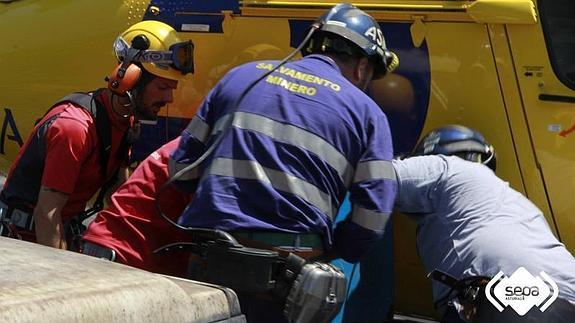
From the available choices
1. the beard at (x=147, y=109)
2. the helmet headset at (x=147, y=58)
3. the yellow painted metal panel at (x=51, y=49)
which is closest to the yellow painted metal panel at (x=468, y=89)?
the helmet headset at (x=147, y=58)

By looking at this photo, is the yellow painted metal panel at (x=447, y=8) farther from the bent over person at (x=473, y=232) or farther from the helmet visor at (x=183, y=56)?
the bent over person at (x=473, y=232)

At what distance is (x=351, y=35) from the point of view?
10.0 feet

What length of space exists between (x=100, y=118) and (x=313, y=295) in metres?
1.61

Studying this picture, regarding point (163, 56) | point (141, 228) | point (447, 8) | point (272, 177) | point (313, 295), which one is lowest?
point (313, 295)

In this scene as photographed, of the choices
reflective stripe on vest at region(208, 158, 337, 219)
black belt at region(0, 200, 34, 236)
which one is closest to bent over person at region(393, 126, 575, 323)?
reflective stripe on vest at region(208, 158, 337, 219)

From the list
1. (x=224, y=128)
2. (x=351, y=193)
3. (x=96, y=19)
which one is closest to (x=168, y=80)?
(x=96, y=19)

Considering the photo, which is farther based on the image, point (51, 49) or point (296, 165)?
point (51, 49)

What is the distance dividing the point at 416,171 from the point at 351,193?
1.62 feet

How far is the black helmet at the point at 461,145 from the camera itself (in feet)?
11.1

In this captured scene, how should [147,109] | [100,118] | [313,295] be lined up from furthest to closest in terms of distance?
[147,109] → [100,118] → [313,295]

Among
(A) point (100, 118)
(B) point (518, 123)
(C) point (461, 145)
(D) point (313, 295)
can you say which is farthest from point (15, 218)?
(B) point (518, 123)

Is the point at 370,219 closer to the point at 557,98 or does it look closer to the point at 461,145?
the point at 461,145

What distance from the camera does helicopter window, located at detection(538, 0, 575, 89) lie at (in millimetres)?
3488

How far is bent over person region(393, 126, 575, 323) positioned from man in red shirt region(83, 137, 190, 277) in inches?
36.2
